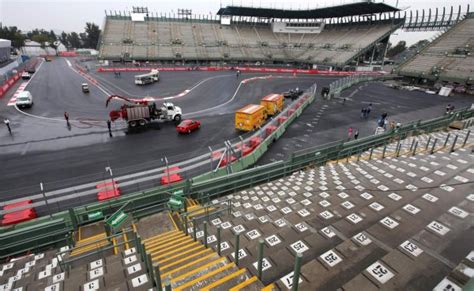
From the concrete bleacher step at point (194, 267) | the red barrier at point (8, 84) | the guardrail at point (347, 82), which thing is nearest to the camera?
the concrete bleacher step at point (194, 267)

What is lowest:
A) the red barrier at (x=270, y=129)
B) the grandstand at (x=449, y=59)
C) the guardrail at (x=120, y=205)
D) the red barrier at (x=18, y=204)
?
the red barrier at (x=18, y=204)

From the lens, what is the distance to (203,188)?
43.9 ft

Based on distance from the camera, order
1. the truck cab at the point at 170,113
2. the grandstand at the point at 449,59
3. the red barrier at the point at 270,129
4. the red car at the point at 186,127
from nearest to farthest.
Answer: the red barrier at the point at 270,129
the red car at the point at 186,127
the truck cab at the point at 170,113
the grandstand at the point at 449,59

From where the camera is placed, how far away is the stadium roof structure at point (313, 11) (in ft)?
235

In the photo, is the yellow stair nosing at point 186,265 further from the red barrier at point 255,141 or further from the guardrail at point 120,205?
the red barrier at point 255,141

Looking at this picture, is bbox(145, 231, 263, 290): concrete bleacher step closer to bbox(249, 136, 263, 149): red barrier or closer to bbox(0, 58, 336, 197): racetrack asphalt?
bbox(0, 58, 336, 197): racetrack asphalt

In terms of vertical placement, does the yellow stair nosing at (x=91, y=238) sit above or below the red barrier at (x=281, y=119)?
below

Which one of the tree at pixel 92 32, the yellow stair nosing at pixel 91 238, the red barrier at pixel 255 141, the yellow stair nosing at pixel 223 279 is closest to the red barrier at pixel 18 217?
the yellow stair nosing at pixel 91 238

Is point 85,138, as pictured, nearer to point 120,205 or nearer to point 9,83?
point 120,205

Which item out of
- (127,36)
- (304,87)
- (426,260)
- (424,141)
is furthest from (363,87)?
(127,36)

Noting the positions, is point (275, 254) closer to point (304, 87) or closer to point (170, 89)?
point (170, 89)

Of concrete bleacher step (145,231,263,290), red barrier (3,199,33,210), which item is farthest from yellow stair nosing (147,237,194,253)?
red barrier (3,199,33,210)

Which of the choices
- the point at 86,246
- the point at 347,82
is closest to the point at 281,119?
the point at 86,246

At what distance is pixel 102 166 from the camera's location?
709 inches
